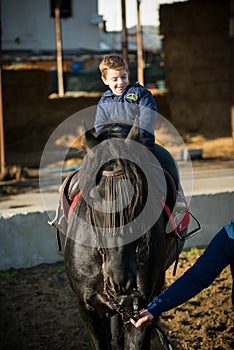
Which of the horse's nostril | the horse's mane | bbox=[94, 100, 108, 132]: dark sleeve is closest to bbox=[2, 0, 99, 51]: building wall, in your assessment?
bbox=[94, 100, 108, 132]: dark sleeve

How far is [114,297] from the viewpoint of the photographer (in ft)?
10.2

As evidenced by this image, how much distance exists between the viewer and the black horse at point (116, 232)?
2965 mm

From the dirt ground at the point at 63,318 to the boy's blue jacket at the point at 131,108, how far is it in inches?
70.3

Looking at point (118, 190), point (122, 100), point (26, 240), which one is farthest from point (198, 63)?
point (118, 190)

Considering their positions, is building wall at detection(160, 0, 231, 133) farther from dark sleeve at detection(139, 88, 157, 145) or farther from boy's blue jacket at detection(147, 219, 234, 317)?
boy's blue jacket at detection(147, 219, 234, 317)

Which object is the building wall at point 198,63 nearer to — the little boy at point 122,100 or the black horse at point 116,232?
the little boy at point 122,100

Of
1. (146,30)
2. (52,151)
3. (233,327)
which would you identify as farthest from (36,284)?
(146,30)

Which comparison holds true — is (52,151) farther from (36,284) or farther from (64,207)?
(64,207)

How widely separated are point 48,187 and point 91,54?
1809 centimetres

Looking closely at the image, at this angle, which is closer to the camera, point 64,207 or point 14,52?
point 64,207

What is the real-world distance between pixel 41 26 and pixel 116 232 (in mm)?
28897

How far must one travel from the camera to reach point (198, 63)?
17.4 m

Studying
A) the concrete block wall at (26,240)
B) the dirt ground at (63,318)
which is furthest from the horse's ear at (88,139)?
the concrete block wall at (26,240)

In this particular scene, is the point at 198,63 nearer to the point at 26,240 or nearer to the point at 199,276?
the point at 26,240
